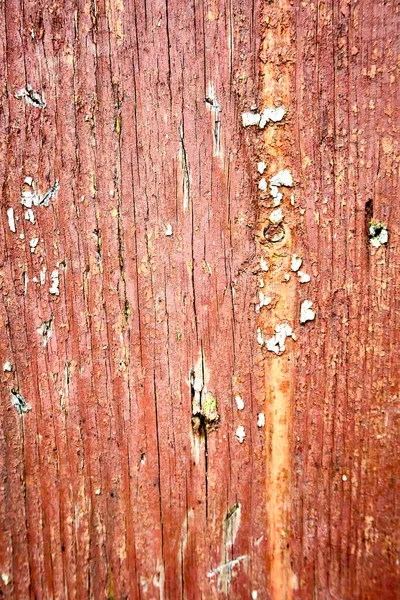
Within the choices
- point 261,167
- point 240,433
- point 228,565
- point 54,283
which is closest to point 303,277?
point 261,167

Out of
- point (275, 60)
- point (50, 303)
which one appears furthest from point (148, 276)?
point (275, 60)

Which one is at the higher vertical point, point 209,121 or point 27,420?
point 209,121

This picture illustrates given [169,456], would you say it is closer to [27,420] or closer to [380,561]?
[27,420]

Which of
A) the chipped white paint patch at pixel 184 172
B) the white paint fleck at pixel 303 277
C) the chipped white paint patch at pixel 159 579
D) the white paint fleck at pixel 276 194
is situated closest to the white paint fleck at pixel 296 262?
the white paint fleck at pixel 303 277

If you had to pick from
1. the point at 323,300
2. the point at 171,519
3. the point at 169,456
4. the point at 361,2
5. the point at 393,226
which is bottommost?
the point at 171,519

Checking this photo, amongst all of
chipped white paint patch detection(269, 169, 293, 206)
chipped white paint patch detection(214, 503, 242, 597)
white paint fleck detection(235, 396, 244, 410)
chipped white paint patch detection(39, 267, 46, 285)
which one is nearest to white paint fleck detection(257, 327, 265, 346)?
white paint fleck detection(235, 396, 244, 410)

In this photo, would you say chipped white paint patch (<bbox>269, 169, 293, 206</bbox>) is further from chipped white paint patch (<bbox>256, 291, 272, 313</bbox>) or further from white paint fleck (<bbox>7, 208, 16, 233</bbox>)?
white paint fleck (<bbox>7, 208, 16, 233</bbox>)

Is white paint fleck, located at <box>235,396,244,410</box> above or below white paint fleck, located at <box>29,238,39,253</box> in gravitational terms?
below
